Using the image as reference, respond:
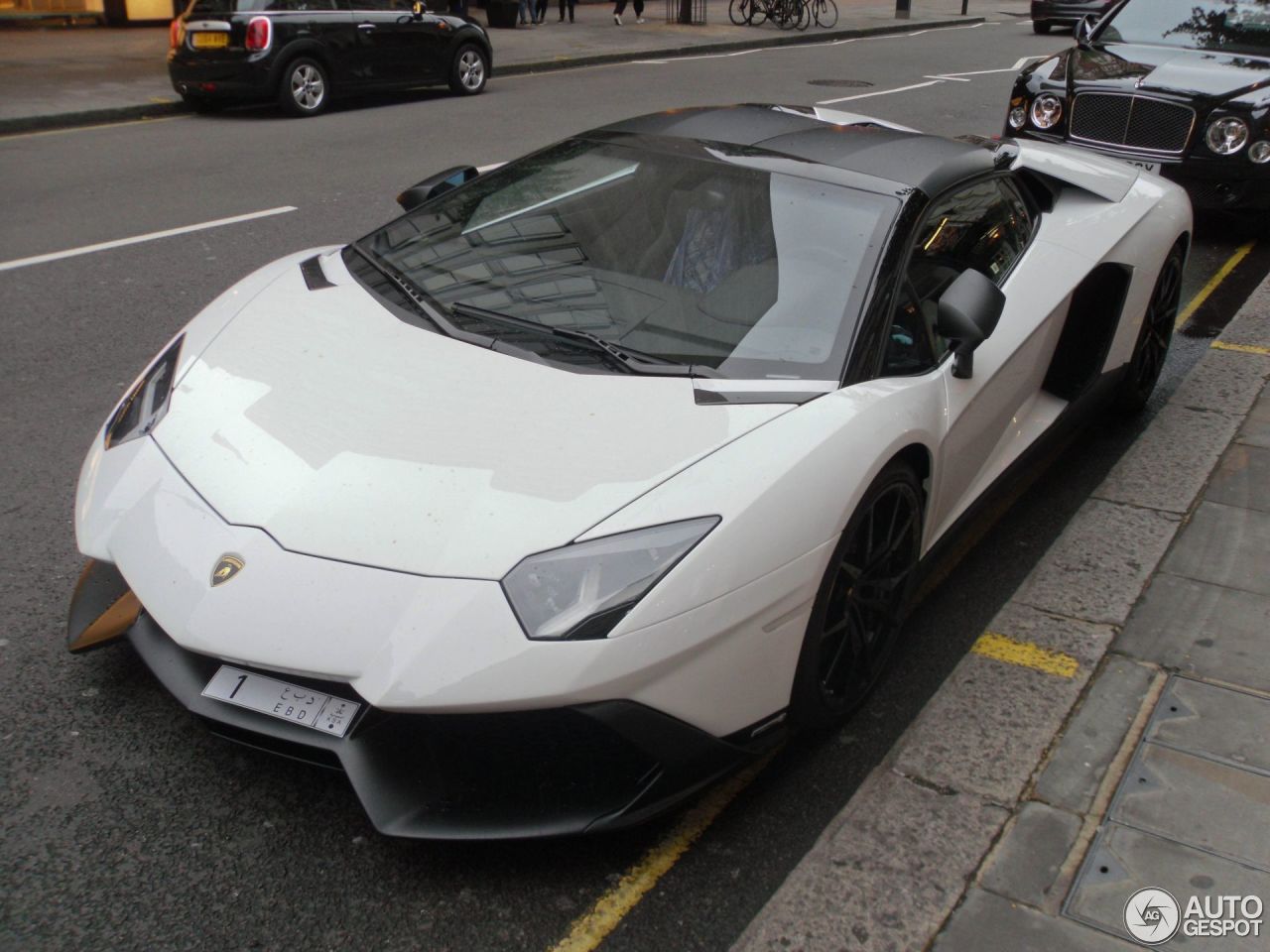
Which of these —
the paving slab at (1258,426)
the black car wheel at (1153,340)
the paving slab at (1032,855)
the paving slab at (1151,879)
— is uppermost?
the black car wheel at (1153,340)

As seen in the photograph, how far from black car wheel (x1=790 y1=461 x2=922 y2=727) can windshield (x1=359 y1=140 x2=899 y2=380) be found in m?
0.38

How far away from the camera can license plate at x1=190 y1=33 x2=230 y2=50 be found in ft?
42.0

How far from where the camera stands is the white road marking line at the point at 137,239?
7.16 m

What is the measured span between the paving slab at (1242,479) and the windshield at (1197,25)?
4.93 metres

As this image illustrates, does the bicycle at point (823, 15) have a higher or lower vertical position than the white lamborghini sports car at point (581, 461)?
lower

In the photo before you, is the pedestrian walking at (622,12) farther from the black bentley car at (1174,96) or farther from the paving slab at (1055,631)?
the paving slab at (1055,631)

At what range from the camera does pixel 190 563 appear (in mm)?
2670

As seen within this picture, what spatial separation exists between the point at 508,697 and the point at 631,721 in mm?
251

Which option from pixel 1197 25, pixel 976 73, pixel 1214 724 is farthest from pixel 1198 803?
pixel 976 73

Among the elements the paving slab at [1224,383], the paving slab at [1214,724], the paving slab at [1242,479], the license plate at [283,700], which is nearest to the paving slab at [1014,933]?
the paving slab at [1214,724]

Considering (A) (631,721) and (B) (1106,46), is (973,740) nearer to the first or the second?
(A) (631,721)

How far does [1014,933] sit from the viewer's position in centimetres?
246

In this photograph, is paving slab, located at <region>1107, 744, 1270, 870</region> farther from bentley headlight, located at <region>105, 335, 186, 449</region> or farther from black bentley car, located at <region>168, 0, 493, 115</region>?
black bentley car, located at <region>168, 0, 493, 115</region>

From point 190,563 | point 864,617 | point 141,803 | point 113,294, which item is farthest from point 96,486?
point 113,294
